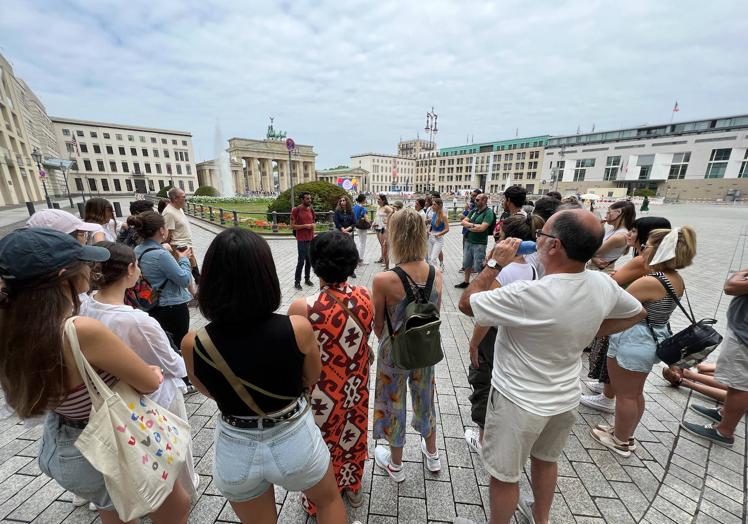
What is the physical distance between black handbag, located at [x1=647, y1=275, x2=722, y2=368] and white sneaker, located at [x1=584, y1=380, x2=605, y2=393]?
1.32m

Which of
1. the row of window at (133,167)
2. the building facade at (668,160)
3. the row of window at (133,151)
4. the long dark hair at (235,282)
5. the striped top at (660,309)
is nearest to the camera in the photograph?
the long dark hair at (235,282)

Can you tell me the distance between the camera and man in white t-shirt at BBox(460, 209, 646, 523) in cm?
157

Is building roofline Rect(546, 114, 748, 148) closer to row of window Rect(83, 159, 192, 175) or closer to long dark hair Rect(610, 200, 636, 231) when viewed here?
long dark hair Rect(610, 200, 636, 231)

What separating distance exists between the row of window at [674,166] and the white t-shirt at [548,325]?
72.9 m

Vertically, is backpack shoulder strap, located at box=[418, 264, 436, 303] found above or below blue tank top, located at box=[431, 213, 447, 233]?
above

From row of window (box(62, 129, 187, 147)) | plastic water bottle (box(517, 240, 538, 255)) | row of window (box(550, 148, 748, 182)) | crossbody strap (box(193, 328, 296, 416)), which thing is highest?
row of window (box(62, 129, 187, 147))

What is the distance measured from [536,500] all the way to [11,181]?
4456 centimetres

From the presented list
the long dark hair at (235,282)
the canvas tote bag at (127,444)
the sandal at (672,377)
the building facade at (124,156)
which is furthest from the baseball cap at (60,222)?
the building facade at (124,156)

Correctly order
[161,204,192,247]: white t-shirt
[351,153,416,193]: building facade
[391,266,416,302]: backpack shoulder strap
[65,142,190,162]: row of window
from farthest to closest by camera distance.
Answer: [351,153,416,193]: building facade, [65,142,190,162]: row of window, [161,204,192,247]: white t-shirt, [391,266,416,302]: backpack shoulder strap

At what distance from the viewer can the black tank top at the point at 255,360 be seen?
4.25 feet

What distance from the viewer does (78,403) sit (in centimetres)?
141

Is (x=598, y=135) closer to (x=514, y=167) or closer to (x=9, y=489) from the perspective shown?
(x=514, y=167)

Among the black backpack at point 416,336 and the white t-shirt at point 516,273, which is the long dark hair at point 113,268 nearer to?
the black backpack at point 416,336

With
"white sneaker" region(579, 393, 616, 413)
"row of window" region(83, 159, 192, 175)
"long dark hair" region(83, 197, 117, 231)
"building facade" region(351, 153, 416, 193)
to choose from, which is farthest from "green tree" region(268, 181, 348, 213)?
"building facade" region(351, 153, 416, 193)
